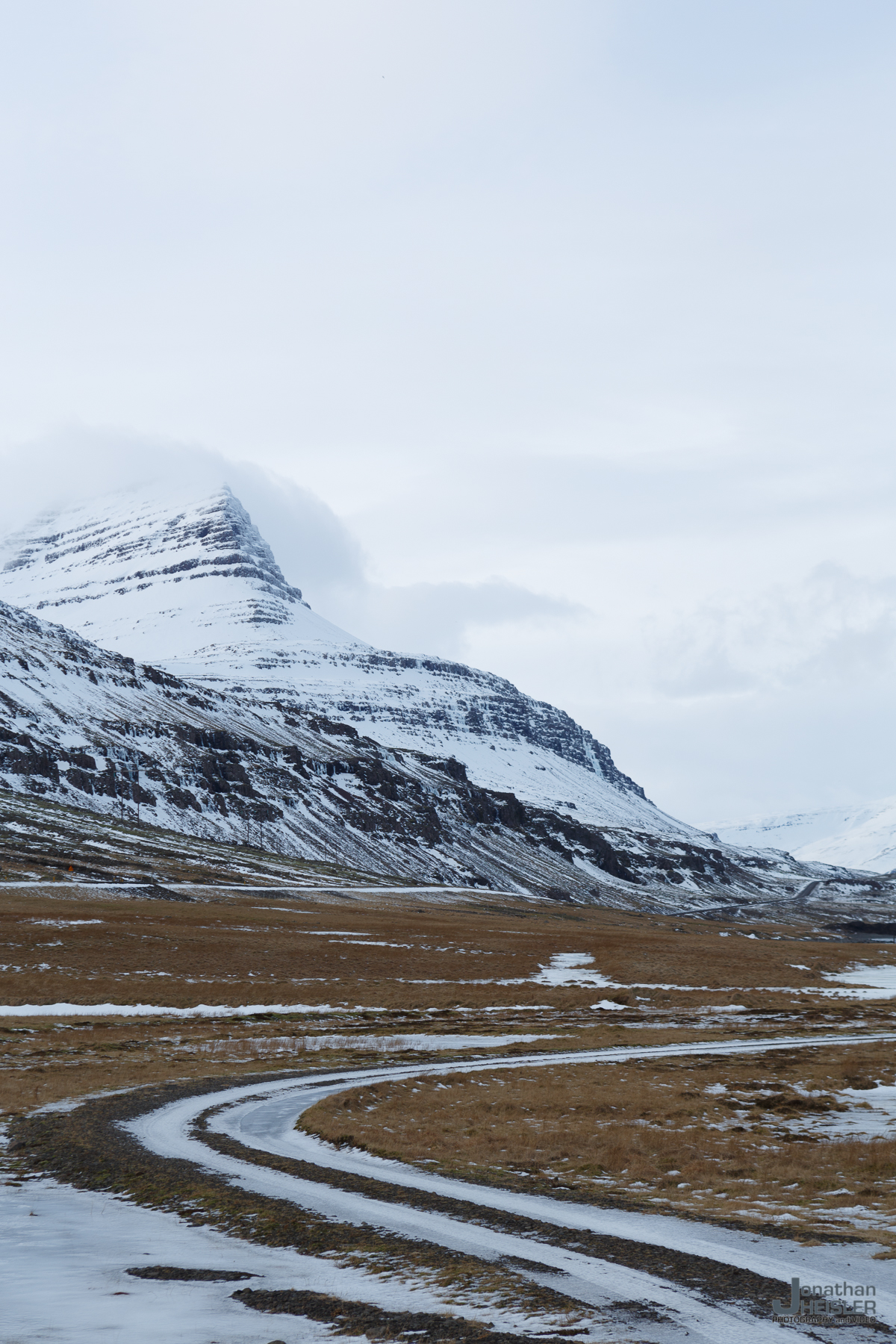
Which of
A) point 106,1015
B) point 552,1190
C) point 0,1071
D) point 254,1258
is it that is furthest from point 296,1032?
point 254,1258

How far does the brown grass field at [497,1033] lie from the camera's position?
1986cm

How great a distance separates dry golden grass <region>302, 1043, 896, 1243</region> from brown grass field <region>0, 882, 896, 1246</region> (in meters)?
0.10

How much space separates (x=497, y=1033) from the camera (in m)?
48.6

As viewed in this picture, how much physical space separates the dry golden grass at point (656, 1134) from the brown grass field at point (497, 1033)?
0.10 m

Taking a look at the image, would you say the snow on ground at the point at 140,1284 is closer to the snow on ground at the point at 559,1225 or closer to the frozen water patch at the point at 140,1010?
the snow on ground at the point at 559,1225

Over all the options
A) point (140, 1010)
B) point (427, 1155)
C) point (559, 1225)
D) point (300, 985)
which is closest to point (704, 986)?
point (300, 985)

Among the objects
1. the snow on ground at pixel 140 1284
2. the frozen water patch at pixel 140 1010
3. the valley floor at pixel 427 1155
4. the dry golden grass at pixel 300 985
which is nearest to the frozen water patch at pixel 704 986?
the dry golden grass at pixel 300 985

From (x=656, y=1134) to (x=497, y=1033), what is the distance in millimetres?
26620

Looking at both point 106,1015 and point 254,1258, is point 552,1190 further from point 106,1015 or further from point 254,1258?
point 106,1015

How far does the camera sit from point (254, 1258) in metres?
13.0

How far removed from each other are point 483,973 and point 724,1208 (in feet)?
190

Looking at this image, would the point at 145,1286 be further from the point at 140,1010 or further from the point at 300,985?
the point at 300,985

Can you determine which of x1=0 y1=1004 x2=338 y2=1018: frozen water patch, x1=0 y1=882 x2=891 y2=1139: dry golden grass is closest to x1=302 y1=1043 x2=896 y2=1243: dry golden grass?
x1=0 y1=882 x2=891 y2=1139: dry golden grass

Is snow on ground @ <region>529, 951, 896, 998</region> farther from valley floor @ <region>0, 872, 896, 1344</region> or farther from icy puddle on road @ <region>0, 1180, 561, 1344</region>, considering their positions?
icy puddle on road @ <region>0, 1180, 561, 1344</region>
